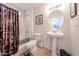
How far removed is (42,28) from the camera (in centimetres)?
157

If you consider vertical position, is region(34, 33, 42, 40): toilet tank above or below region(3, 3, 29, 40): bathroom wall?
below

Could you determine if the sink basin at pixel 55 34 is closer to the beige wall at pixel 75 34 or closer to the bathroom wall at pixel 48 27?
the bathroom wall at pixel 48 27

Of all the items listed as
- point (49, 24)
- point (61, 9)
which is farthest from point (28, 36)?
point (61, 9)

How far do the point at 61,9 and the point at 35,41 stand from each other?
0.63 metres

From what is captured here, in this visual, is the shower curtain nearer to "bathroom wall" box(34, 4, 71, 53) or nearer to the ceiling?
the ceiling

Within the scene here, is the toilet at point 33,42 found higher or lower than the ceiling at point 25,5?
lower

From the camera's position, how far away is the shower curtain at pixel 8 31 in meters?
1.43

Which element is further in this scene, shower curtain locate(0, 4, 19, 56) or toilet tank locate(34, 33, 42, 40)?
toilet tank locate(34, 33, 42, 40)

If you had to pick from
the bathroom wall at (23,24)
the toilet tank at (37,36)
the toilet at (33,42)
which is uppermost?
the bathroom wall at (23,24)

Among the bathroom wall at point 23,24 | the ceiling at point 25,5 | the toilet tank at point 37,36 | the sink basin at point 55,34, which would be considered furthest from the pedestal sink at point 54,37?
the ceiling at point 25,5

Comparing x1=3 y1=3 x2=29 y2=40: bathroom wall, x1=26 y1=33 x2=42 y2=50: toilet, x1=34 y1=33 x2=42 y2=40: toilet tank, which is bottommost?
x1=26 y1=33 x2=42 y2=50: toilet

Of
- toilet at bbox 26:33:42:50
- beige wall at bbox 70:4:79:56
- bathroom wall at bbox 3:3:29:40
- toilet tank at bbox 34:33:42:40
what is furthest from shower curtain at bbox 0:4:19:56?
beige wall at bbox 70:4:79:56

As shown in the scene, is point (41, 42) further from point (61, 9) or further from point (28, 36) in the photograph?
point (61, 9)

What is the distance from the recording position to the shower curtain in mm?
1429
